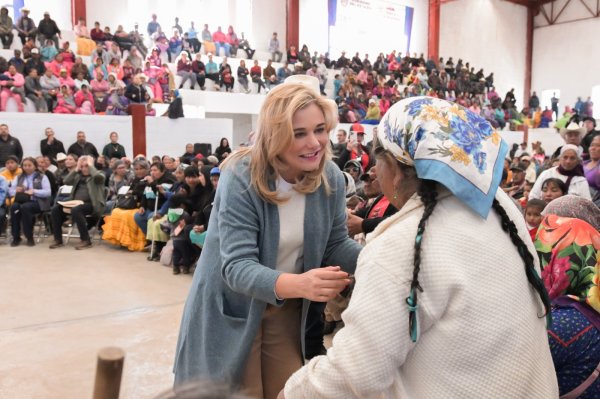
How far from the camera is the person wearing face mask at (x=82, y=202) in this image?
7.27 metres

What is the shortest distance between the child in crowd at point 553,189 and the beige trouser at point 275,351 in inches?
139

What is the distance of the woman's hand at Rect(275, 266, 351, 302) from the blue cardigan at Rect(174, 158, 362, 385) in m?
0.07

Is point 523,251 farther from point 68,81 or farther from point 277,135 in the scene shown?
point 68,81

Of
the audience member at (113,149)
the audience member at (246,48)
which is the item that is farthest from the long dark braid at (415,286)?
the audience member at (246,48)

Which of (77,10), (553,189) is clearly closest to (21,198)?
(553,189)

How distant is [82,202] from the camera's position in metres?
7.38

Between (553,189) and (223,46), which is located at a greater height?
(223,46)

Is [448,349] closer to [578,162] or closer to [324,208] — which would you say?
[324,208]

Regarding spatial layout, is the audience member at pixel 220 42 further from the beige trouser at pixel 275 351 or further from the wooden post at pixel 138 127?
the beige trouser at pixel 275 351

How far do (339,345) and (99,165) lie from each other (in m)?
9.15

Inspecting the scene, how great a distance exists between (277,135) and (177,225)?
5083mm

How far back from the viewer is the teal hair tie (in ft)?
2.92

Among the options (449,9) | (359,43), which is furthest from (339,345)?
(449,9)

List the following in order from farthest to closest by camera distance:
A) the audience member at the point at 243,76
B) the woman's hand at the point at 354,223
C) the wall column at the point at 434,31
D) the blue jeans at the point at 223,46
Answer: the wall column at the point at 434,31
the blue jeans at the point at 223,46
the audience member at the point at 243,76
the woman's hand at the point at 354,223
